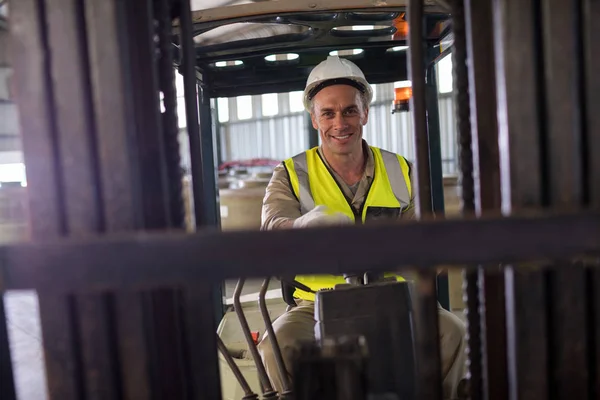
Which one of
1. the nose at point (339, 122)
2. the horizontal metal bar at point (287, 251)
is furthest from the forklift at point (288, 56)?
the horizontal metal bar at point (287, 251)

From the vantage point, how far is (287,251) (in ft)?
2.39

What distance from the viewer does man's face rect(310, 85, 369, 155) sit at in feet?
8.05

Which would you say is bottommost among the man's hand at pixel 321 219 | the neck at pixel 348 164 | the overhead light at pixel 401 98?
the man's hand at pixel 321 219

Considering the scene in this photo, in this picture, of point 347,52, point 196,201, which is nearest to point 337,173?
point 347,52

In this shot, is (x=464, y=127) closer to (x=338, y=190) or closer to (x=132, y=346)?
(x=132, y=346)

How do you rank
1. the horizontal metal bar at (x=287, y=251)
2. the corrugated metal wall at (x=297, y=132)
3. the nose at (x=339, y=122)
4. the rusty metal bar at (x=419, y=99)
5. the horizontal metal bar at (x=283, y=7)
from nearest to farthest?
the horizontal metal bar at (x=287, y=251) < the rusty metal bar at (x=419, y=99) < the horizontal metal bar at (x=283, y=7) < the nose at (x=339, y=122) < the corrugated metal wall at (x=297, y=132)

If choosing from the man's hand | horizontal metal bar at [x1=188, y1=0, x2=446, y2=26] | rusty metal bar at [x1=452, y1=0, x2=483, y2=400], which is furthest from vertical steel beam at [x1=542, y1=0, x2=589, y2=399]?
horizontal metal bar at [x1=188, y1=0, x2=446, y2=26]

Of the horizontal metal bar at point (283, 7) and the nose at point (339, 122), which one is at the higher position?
the horizontal metal bar at point (283, 7)

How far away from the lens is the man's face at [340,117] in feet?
8.05

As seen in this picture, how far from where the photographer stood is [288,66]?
2.83 meters

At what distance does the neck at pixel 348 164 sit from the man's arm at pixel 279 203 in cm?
25

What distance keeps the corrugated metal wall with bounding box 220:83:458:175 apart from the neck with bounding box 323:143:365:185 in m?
8.69

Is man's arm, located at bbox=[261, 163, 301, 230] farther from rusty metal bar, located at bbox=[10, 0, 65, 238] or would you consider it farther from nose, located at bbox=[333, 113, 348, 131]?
rusty metal bar, located at bbox=[10, 0, 65, 238]

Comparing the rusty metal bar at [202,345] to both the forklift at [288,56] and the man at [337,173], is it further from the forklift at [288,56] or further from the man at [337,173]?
the man at [337,173]
